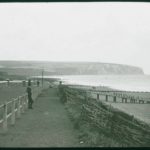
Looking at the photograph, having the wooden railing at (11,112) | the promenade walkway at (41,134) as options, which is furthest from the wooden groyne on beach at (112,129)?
the wooden railing at (11,112)

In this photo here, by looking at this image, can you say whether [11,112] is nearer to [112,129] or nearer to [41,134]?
[41,134]

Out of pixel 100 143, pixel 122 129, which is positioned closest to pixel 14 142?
pixel 100 143

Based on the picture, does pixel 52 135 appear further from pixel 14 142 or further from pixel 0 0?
pixel 0 0

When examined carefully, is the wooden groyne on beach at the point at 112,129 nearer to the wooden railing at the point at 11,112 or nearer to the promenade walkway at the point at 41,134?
the promenade walkway at the point at 41,134

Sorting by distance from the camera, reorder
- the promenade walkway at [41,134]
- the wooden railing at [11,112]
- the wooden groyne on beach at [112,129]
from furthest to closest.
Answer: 1. the wooden railing at [11,112]
2. the promenade walkway at [41,134]
3. the wooden groyne on beach at [112,129]

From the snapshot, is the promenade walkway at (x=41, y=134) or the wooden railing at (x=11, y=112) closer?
the promenade walkway at (x=41, y=134)

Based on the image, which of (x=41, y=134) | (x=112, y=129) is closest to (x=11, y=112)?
(x=41, y=134)

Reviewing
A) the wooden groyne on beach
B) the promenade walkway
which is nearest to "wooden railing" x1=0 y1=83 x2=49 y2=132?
the promenade walkway

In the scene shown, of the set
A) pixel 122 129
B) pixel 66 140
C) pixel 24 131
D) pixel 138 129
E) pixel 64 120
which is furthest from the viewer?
pixel 64 120

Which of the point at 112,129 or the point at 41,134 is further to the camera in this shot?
→ the point at 41,134

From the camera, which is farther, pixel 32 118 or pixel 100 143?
pixel 32 118

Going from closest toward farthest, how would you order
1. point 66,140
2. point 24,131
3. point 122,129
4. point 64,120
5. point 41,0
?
point 41,0 → point 122,129 → point 66,140 → point 24,131 → point 64,120
